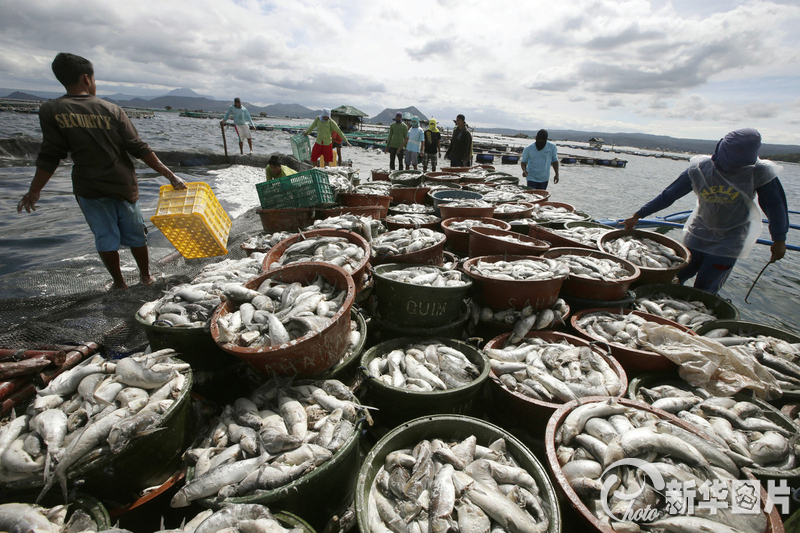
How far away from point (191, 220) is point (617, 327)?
17.5 feet

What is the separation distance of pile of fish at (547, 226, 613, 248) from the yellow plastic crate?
5.17 meters

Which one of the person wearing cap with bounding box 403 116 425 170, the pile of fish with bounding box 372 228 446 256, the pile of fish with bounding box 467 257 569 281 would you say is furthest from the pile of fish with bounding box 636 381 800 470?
the person wearing cap with bounding box 403 116 425 170

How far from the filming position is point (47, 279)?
176 inches

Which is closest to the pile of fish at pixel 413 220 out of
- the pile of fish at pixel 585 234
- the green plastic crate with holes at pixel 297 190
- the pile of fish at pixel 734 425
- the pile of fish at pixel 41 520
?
the green plastic crate with holes at pixel 297 190

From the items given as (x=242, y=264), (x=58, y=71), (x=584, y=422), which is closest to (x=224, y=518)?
(x=584, y=422)

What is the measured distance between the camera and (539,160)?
8555mm

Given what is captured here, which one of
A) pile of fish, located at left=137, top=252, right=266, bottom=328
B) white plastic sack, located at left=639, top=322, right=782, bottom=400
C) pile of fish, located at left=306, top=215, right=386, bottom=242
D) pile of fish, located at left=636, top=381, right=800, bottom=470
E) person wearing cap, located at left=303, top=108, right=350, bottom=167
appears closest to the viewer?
pile of fish, located at left=636, top=381, right=800, bottom=470

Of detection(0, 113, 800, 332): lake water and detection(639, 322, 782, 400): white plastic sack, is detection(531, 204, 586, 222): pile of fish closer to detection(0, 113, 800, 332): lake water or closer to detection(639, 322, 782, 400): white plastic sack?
detection(639, 322, 782, 400): white plastic sack

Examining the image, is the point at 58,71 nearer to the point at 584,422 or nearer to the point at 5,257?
the point at 5,257

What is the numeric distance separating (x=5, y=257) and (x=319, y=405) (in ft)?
24.5

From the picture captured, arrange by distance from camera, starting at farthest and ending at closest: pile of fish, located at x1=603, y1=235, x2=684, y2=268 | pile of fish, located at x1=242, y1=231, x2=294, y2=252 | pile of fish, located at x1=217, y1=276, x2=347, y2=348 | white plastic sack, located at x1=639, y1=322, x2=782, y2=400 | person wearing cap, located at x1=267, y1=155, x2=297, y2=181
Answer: person wearing cap, located at x1=267, y1=155, x2=297, y2=181 < pile of fish, located at x1=242, y1=231, x2=294, y2=252 < pile of fish, located at x1=603, y1=235, x2=684, y2=268 < white plastic sack, located at x1=639, y1=322, x2=782, y2=400 < pile of fish, located at x1=217, y1=276, x2=347, y2=348

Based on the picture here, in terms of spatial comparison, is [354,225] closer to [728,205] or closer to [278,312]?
[278,312]

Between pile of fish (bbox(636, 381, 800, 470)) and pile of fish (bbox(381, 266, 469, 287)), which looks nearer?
pile of fish (bbox(636, 381, 800, 470))

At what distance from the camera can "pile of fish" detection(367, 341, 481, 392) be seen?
109 inches
